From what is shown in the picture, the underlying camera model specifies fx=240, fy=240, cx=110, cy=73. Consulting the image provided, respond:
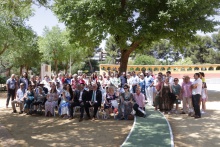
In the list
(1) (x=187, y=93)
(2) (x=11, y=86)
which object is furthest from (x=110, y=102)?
(2) (x=11, y=86)

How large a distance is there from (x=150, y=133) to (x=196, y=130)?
1.59 meters

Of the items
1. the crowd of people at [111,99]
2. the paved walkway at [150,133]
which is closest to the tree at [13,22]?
the crowd of people at [111,99]

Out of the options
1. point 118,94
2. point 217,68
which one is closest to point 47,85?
point 118,94

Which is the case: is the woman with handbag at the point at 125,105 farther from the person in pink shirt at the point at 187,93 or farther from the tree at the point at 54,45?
the tree at the point at 54,45

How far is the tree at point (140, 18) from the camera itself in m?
14.3

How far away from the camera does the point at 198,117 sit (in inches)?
360

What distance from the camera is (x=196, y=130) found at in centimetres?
748

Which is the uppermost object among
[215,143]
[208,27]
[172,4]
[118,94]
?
[172,4]

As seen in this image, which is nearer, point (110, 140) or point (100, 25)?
point (110, 140)

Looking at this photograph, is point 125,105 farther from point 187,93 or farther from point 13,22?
point 13,22

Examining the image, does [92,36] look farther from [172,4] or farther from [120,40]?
[172,4]

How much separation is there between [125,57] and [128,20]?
3.00 metres

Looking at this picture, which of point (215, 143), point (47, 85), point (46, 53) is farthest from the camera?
point (46, 53)

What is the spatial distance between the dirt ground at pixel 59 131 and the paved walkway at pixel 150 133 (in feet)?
1.06
